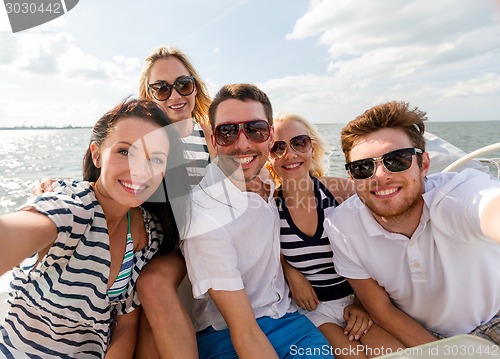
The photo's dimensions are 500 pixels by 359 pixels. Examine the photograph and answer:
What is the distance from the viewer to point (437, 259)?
183 cm

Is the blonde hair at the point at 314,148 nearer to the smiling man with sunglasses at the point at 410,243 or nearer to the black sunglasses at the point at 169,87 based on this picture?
the smiling man with sunglasses at the point at 410,243

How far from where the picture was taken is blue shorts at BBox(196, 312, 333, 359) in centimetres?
180

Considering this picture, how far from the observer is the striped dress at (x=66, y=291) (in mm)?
1558

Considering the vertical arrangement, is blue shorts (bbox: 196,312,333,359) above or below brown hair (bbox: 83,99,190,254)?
below

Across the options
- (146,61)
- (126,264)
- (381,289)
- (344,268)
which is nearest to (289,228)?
(344,268)

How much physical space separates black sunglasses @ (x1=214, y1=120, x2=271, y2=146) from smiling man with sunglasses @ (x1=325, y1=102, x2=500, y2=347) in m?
0.51

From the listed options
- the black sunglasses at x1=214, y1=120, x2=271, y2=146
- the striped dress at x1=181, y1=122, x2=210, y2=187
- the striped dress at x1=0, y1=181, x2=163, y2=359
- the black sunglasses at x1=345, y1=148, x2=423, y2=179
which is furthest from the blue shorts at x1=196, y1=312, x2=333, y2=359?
the striped dress at x1=181, y1=122, x2=210, y2=187

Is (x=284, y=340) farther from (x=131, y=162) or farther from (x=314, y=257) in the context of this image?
(x=131, y=162)

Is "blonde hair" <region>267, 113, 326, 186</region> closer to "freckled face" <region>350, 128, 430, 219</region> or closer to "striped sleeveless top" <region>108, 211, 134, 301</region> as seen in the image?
"freckled face" <region>350, 128, 430, 219</region>

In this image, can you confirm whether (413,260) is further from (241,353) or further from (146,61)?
(146,61)

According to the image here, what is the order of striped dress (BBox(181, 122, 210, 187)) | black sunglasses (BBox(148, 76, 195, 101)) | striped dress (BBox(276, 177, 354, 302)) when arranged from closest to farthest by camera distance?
1. striped dress (BBox(276, 177, 354, 302))
2. striped dress (BBox(181, 122, 210, 187))
3. black sunglasses (BBox(148, 76, 195, 101))

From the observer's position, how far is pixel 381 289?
194 cm

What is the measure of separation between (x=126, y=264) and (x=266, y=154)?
38.4 inches

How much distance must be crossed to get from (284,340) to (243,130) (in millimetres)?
1136
